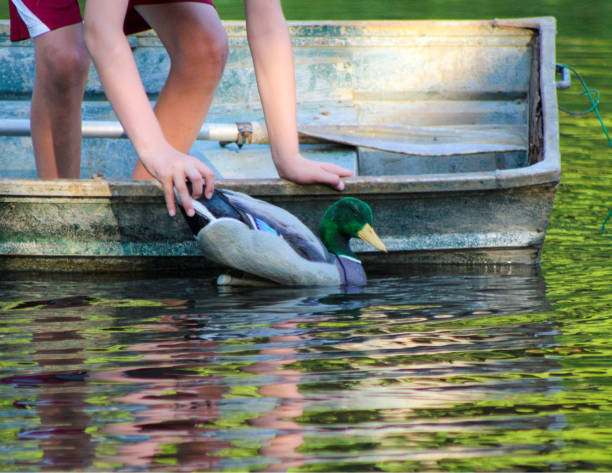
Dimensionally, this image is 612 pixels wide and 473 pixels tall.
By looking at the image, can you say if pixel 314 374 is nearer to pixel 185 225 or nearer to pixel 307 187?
pixel 307 187

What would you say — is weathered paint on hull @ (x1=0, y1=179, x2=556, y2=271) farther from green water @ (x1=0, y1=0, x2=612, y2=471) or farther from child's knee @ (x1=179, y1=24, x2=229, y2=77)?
child's knee @ (x1=179, y1=24, x2=229, y2=77)

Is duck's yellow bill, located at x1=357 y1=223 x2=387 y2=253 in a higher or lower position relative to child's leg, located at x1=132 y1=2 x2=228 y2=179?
lower

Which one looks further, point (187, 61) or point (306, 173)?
point (187, 61)

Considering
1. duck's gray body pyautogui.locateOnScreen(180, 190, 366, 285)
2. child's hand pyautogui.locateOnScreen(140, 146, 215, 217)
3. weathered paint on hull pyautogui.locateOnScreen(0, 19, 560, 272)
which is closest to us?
child's hand pyautogui.locateOnScreen(140, 146, 215, 217)

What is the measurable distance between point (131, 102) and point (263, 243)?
0.65 metres

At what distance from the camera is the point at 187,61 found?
3881 mm

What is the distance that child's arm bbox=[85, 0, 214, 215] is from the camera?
326 centimetres

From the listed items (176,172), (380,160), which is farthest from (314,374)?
(380,160)

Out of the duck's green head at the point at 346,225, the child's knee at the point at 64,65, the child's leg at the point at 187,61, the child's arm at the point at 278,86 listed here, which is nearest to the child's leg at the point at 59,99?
the child's knee at the point at 64,65

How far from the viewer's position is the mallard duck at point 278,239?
3.55m

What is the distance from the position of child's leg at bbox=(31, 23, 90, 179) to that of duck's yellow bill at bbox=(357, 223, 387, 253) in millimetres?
1152

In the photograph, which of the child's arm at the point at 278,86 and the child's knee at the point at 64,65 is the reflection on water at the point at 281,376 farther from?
the child's knee at the point at 64,65

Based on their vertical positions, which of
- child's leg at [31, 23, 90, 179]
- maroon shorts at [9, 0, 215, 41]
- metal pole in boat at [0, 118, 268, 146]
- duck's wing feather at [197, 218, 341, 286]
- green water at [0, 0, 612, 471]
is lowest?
green water at [0, 0, 612, 471]

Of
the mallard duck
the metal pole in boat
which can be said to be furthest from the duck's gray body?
the metal pole in boat
